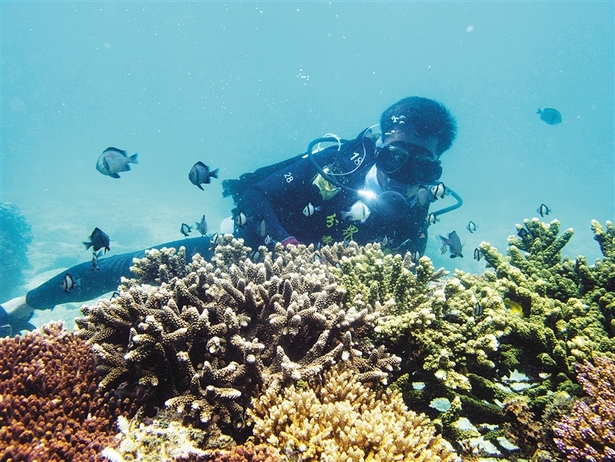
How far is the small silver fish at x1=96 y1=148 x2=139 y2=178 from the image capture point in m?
4.70

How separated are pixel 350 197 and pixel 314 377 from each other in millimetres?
3927

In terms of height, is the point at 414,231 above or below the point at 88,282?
above

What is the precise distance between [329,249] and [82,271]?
16.1 feet

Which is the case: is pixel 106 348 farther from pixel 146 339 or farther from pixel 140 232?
pixel 140 232

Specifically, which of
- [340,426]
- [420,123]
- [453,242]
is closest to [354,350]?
[340,426]

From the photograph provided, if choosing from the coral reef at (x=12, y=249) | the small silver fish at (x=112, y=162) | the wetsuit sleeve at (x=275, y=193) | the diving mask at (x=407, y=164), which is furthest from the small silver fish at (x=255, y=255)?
the coral reef at (x=12, y=249)

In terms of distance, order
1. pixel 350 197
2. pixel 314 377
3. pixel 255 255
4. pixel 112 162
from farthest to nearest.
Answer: pixel 350 197 < pixel 112 162 < pixel 255 255 < pixel 314 377

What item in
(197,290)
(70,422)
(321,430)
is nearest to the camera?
(321,430)

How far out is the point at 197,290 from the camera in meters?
3.05

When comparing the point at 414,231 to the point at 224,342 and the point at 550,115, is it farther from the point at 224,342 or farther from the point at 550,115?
the point at 550,115

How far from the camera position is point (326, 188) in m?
5.86

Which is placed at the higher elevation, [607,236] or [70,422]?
[607,236]

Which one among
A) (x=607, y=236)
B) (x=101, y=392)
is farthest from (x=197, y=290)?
(x=607, y=236)

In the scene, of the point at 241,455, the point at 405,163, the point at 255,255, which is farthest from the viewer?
the point at 405,163
